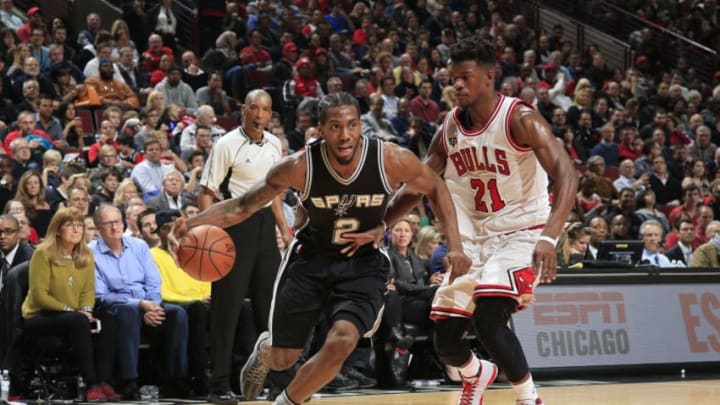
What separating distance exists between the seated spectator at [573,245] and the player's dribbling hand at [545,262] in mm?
5800

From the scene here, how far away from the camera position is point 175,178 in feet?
37.8

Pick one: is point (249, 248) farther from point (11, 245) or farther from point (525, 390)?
point (525, 390)

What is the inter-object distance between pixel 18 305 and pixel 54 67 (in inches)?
258

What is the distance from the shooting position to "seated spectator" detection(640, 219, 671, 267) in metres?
12.7

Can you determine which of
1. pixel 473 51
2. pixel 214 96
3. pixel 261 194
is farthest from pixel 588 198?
pixel 261 194

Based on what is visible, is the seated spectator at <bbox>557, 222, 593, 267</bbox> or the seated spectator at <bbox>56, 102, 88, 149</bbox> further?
the seated spectator at <bbox>56, 102, 88, 149</bbox>

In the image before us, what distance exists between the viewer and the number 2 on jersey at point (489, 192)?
21.4ft

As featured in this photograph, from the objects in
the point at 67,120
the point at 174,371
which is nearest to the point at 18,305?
the point at 174,371

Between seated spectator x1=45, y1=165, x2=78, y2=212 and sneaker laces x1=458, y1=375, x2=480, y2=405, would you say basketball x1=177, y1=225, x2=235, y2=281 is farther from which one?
Result: seated spectator x1=45, y1=165, x2=78, y2=212

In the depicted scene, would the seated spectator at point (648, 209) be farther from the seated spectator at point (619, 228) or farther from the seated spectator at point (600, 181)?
the seated spectator at point (619, 228)

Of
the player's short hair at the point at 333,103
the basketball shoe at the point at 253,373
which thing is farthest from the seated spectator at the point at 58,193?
the player's short hair at the point at 333,103

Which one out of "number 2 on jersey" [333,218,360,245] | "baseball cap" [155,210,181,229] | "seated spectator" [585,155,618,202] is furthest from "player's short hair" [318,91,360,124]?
"seated spectator" [585,155,618,202]

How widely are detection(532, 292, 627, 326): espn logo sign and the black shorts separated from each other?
4653 mm

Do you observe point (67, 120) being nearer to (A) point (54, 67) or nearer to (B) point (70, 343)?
(A) point (54, 67)
